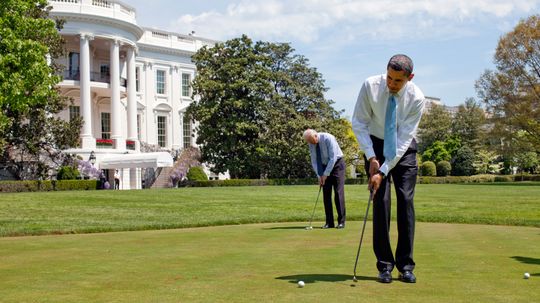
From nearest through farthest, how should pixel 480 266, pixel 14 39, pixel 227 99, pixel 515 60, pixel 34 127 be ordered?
1. pixel 480 266
2. pixel 14 39
3. pixel 34 127
4. pixel 227 99
5. pixel 515 60

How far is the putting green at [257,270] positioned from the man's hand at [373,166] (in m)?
0.93

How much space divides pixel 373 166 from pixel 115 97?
5103 centimetres

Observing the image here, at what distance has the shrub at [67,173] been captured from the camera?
46.9 metres

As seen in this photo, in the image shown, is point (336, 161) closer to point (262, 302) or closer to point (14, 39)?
→ point (262, 302)

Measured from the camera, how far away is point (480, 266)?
6.44 m

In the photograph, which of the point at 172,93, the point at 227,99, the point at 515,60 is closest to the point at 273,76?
the point at 227,99

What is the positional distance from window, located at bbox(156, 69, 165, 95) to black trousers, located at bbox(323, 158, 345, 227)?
5751 centimetres

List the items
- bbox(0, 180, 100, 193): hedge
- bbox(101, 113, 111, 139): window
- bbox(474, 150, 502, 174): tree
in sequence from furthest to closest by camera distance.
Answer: bbox(474, 150, 502, 174): tree
bbox(101, 113, 111, 139): window
bbox(0, 180, 100, 193): hedge

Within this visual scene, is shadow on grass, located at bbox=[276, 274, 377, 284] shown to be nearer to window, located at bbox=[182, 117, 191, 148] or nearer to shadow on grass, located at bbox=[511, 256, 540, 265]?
shadow on grass, located at bbox=[511, 256, 540, 265]

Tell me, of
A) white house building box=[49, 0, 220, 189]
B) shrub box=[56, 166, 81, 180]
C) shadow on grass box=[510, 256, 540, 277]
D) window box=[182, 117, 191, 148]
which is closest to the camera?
shadow on grass box=[510, 256, 540, 277]

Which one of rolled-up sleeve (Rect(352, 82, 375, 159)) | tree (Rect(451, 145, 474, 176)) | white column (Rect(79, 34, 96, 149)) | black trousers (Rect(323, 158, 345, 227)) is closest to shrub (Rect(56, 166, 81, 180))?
white column (Rect(79, 34, 96, 149))

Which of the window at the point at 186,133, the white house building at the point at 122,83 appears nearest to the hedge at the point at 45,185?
the white house building at the point at 122,83

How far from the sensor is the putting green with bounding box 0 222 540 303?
4895 mm

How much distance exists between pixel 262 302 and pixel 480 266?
9.22 feet
